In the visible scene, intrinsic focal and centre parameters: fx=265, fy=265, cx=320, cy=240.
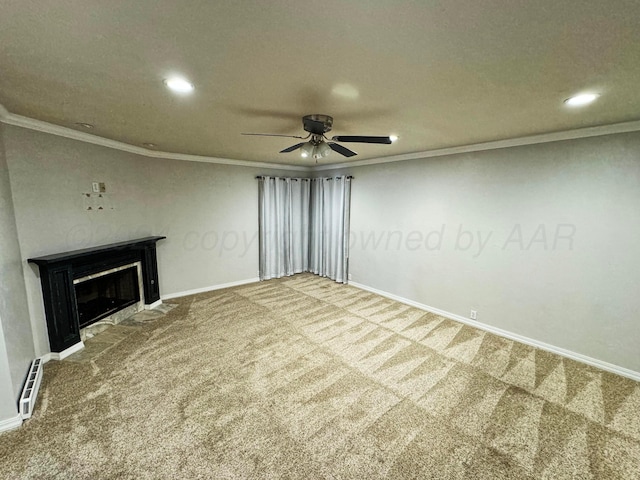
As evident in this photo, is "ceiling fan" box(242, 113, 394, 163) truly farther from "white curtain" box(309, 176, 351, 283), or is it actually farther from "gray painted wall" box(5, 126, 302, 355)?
"white curtain" box(309, 176, 351, 283)

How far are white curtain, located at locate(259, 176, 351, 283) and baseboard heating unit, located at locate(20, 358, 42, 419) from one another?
3.54 metres

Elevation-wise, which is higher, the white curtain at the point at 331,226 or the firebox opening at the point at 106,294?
the white curtain at the point at 331,226

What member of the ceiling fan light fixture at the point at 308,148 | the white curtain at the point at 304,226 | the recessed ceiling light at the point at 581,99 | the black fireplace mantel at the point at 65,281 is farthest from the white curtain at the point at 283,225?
the recessed ceiling light at the point at 581,99

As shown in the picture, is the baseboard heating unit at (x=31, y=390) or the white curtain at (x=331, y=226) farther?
the white curtain at (x=331, y=226)

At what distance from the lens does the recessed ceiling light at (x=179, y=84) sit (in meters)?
1.70

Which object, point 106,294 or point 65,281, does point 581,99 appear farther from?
point 106,294

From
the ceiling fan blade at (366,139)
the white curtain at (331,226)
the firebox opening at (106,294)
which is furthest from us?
the white curtain at (331,226)

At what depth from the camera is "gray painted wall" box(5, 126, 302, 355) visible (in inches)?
107

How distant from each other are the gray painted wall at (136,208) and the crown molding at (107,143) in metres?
0.06

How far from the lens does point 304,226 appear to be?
20.7 feet

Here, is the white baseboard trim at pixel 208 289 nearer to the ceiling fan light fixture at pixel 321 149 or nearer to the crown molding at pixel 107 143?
the crown molding at pixel 107 143

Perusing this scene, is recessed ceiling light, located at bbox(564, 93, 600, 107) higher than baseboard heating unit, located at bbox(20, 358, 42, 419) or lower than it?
higher

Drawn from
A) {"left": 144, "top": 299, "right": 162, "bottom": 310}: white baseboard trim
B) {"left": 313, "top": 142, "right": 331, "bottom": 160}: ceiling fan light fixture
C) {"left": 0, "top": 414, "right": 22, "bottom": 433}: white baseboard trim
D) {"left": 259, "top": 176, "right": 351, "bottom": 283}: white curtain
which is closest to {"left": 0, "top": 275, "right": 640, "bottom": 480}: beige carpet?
{"left": 0, "top": 414, "right": 22, "bottom": 433}: white baseboard trim

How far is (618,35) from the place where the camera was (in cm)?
120
